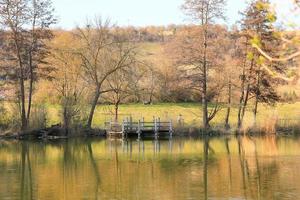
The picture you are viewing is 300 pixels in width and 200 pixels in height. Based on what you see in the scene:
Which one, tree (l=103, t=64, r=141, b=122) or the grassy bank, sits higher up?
tree (l=103, t=64, r=141, b=122)

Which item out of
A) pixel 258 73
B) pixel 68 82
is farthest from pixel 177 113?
pixel 68 82

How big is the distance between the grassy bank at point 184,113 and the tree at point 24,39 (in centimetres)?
437

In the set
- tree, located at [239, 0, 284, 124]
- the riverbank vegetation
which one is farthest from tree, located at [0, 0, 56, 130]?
tree, located at [239, 0, 284, 124]

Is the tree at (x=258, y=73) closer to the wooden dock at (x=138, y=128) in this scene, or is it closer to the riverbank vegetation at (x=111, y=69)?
the riverbank vegetation at (x=111, y=69)

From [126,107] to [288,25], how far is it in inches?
2092

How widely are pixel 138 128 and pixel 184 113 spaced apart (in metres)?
9.46

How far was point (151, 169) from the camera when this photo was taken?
87.8 feet

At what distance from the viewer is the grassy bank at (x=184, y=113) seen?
48312 mm

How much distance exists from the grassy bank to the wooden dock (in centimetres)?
153

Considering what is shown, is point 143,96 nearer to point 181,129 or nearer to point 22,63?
point 181,129

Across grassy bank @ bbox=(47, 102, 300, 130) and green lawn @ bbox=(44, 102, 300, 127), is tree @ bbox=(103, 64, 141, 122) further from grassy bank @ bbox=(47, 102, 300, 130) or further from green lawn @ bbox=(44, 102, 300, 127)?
grassy bank @ bbox=(47, 102, 300, 130)

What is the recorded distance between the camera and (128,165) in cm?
2847

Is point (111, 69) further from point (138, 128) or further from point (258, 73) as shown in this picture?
point (258, 73)

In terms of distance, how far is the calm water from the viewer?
1988 cm
